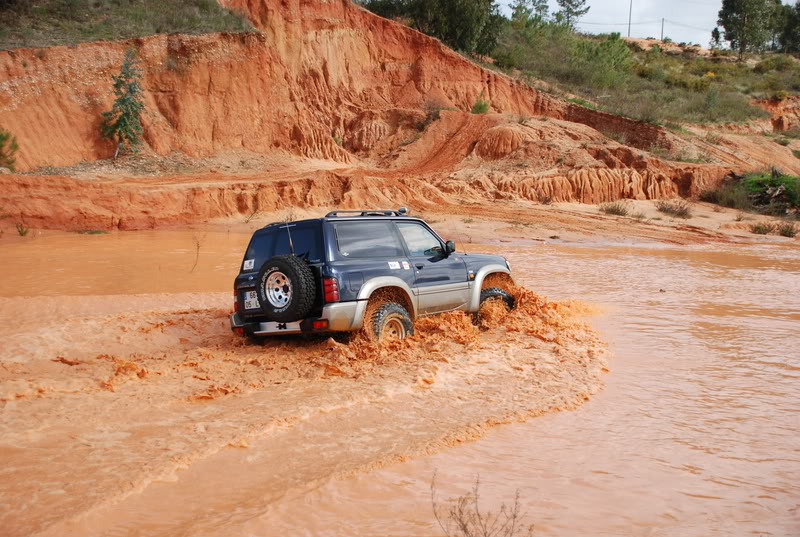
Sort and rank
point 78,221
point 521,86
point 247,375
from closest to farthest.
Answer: point 247,375 < point 78,221 < point 521,86

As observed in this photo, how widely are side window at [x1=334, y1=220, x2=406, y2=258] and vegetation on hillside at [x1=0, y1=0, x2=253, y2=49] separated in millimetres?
23852

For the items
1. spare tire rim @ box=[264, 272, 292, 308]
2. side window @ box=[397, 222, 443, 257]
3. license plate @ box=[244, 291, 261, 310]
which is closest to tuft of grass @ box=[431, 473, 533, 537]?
spare tire rim @ box=[264, 272, 292, 308]

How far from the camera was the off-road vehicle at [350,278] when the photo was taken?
267 inches

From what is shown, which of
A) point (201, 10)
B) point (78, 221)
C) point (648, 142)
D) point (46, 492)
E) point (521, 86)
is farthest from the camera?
point (521, 86)

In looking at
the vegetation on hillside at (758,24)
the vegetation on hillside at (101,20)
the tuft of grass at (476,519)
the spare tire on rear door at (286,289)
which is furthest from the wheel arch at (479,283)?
the vegetation on hillside at (758,24)

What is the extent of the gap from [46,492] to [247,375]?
270 cm

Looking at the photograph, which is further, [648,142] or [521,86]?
[521,86]

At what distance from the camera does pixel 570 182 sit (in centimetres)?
2667

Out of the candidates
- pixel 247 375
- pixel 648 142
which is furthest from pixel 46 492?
pixel 648 142

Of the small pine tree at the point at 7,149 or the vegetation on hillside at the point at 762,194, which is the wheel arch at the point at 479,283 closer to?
the small pine tree at the point at 7,149

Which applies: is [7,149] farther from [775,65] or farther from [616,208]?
[775,65]

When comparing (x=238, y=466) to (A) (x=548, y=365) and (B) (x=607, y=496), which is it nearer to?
(B) (x=607, y=496)

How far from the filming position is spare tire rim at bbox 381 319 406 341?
23.5 ft

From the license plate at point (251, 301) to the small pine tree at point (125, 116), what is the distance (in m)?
20.0
